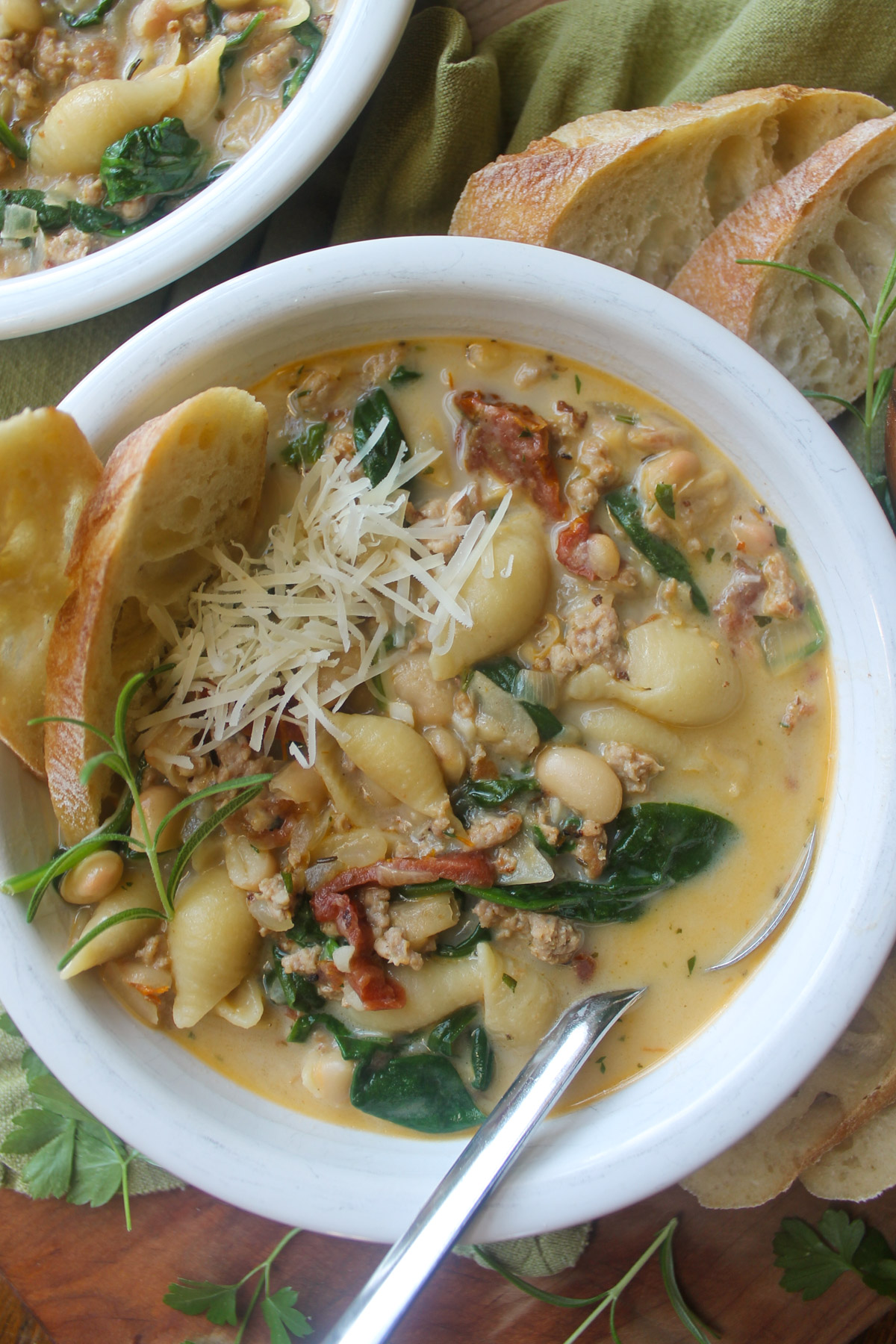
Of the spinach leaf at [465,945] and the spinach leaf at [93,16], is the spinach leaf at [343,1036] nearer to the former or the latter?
the spinach leaf at [465,945]

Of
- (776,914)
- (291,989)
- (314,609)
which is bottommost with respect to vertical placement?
(291,989)

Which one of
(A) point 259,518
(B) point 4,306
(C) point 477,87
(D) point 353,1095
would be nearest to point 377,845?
(D) point 353,1095

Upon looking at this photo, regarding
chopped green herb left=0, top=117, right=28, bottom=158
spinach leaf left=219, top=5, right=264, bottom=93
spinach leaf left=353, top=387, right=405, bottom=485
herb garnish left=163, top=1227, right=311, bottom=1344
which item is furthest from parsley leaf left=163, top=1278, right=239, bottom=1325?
spinach leaf left=219, top=5, right=264, bottom=93

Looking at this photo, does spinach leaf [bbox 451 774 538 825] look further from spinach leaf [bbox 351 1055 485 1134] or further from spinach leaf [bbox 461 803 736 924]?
spinach leaf [bbox 351 1055 485 1134]

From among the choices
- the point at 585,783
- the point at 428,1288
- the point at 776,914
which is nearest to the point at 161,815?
the point at 585,783

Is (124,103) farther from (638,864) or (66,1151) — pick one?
(66,1151)

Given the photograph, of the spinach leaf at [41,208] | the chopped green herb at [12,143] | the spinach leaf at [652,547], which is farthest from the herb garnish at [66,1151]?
the chopped green herb at [12,143]
